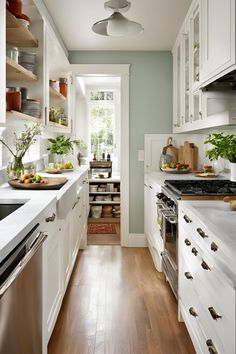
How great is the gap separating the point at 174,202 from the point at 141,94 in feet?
7.99

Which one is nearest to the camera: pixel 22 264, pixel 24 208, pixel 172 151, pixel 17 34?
pixel 22 264

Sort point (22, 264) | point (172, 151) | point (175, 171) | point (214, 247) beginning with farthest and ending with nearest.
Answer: point (172, 151)
point (175, 171)
point (214, 247)
point (22, 264)

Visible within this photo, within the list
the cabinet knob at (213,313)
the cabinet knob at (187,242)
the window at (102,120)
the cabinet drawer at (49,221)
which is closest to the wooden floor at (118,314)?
the cabinet knob at (187,242)

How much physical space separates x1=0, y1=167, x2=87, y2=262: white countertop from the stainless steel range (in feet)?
2.43

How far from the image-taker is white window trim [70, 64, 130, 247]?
15.9 feet

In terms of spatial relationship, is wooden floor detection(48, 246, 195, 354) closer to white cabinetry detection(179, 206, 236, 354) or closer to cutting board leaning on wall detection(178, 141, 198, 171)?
white cabinetry detection(179, 206, 236, 354)

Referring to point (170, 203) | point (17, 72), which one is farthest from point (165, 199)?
point (17, 72)

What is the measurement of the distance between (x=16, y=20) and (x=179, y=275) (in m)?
1.96

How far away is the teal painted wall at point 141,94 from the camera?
486cm

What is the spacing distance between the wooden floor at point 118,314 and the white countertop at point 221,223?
86 centimetres

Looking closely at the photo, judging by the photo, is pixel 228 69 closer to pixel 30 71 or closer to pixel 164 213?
pixel 164 213

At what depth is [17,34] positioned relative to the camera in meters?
2.74

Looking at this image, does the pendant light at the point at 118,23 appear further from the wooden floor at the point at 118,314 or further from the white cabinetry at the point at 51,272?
the wooden floor at the point at 118,314

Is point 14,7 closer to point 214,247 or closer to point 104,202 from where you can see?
point 214,247
